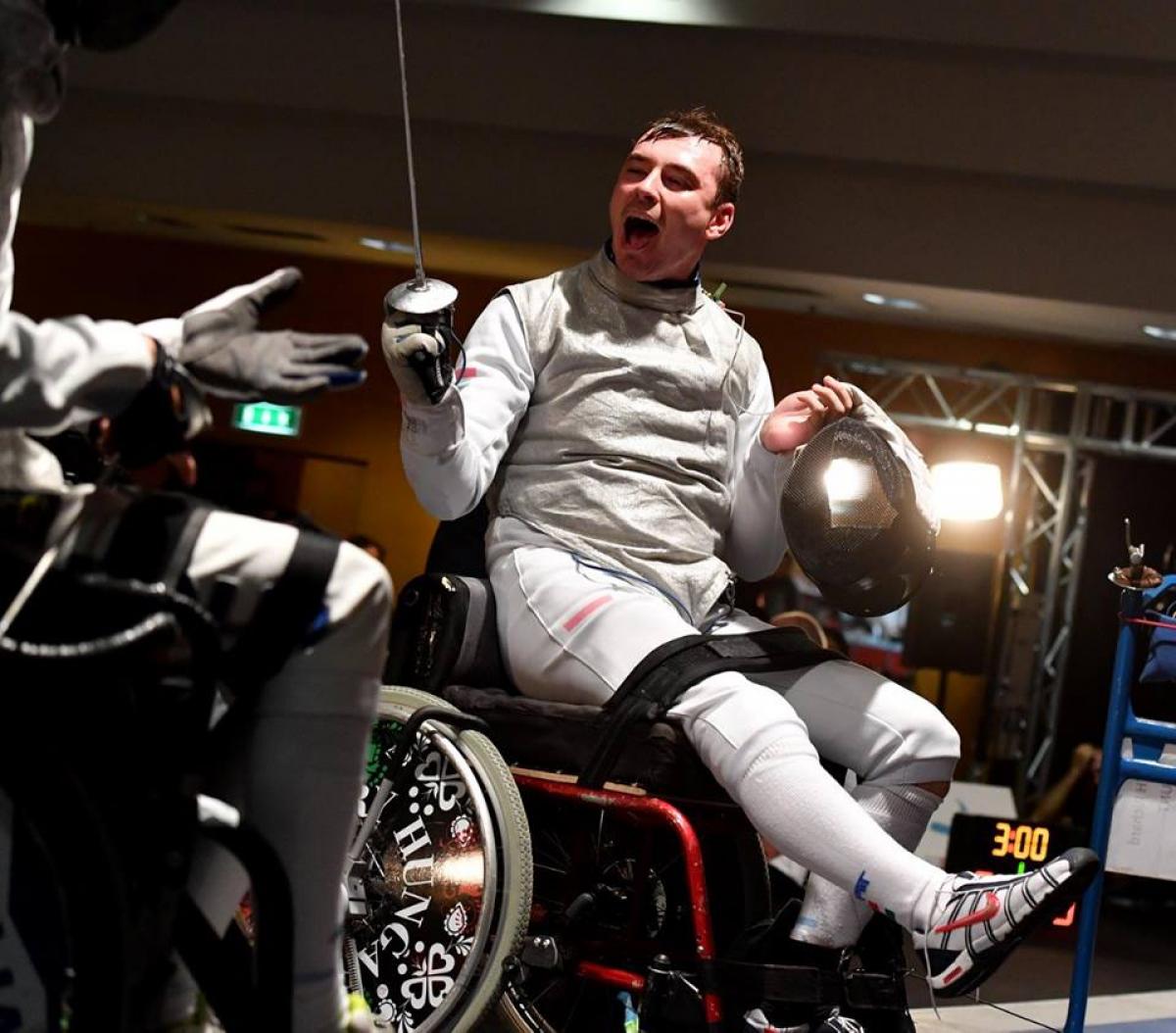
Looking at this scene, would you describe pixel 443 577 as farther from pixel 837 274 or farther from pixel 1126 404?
pixel 1126 404

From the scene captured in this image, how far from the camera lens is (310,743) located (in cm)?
166

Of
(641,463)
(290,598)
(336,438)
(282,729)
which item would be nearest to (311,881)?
(282,729)

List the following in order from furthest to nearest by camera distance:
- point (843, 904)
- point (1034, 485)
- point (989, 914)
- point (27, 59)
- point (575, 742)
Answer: point (1034, 485) < point (575, 742) < point (843, 904) < point (989, 914) < point (27, 59)

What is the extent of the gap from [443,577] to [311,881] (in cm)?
121

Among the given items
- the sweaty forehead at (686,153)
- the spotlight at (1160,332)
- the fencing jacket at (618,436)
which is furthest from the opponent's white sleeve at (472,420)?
the spotlight at (1160,332)

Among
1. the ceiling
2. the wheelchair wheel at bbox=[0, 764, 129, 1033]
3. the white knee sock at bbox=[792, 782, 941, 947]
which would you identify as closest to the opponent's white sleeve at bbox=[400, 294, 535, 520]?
the white knee sock at bbox=[792, 782, 941, 947]

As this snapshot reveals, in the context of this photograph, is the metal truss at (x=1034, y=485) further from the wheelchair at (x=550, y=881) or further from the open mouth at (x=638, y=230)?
the wheelchair at (x=550, y=881)

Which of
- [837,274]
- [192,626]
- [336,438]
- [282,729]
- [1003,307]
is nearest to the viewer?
[192,626]

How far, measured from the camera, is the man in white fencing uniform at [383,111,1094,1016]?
8.04 ft

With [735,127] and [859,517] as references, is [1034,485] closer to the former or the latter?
[735,127]

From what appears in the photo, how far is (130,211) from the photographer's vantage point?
1057 cm

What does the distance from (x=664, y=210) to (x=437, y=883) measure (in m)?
1.22

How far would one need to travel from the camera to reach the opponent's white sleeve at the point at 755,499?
10.1 ft

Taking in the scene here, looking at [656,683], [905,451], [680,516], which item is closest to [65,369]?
[656,683]
